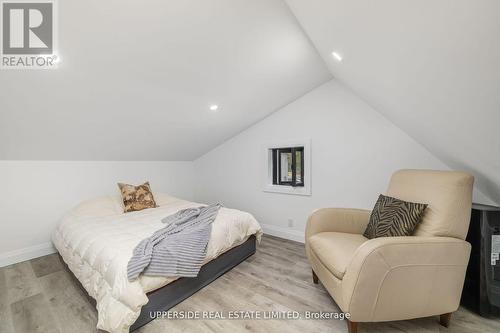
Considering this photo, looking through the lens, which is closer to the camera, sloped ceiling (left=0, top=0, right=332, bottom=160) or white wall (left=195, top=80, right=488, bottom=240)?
sloped ceiling (left=0, top=0, right=332, bottom=160)

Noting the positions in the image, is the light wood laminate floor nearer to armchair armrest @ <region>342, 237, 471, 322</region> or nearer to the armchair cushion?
armchair armrest @ <region>342, 237, 471, 322</region>

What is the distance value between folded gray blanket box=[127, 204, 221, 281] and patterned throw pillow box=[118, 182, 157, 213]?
102cm

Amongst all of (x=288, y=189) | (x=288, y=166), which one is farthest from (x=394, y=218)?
(x=288, y=166)

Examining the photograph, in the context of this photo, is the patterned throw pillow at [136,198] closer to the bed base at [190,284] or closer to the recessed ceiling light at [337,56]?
the bed base at [190,284]

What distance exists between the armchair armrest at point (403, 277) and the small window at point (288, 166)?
1.91 m

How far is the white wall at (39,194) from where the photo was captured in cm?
241

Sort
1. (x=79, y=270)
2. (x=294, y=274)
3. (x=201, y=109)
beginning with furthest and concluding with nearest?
(x=201, y=109)
(x=294, y=274)
(x=79, y=270)

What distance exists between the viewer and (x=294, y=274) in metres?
2.21

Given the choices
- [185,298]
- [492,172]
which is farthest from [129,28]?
[492,172]

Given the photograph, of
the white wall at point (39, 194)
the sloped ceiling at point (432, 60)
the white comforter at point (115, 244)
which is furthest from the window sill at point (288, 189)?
the white wall at point (39, 194)

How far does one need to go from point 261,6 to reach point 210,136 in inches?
89.8

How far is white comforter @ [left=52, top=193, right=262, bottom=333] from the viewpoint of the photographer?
4.43 feet

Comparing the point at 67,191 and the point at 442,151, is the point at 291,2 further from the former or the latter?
the point at 67,191

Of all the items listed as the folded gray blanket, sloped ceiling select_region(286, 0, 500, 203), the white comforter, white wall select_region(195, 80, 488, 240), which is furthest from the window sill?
sloped ceiling select_region(286, 0, 500, 203)
